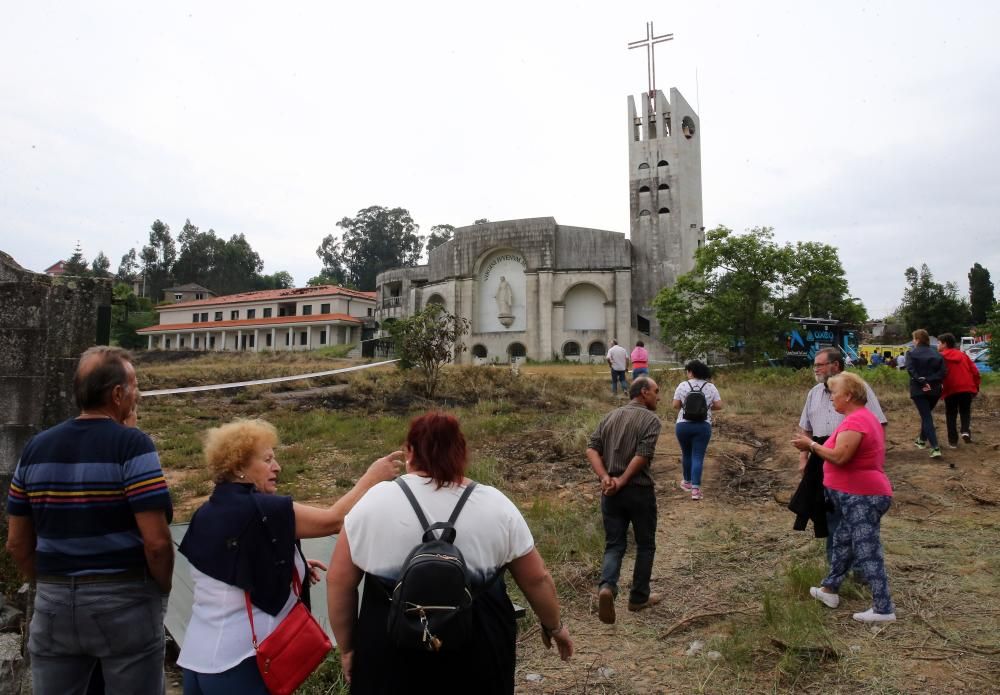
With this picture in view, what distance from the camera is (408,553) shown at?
7.27 ft

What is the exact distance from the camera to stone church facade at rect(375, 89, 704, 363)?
37625 mm

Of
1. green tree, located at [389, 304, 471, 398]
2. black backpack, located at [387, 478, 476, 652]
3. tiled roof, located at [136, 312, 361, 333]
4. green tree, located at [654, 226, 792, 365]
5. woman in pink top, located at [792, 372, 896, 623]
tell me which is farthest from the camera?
tiled roof, located at [136, 312, 361, 333]

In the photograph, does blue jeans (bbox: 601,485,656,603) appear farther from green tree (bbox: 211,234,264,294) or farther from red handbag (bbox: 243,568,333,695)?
green tree (bbox: 211,234,264,294)

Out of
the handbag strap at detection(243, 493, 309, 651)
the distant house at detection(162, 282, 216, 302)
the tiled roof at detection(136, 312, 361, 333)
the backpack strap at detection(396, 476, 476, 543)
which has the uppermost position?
the distant house at detection(162, 282, 216, 302)

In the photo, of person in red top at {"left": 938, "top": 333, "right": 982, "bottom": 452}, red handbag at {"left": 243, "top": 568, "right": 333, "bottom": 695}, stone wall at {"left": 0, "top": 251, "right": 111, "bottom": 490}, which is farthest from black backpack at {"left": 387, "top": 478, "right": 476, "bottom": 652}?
person in red top at {"left": 938, "top": 333, "right": 982, "bottom": 452}

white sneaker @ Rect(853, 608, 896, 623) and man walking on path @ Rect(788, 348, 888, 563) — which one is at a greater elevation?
man walking on path @ Rect(788, 348, 888, 563)

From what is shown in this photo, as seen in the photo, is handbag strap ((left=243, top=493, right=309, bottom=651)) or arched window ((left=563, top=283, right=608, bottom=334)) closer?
handbag strap ((left=243, top=493, right=309, bottom=651))

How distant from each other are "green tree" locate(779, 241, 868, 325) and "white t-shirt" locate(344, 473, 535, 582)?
26625 mm

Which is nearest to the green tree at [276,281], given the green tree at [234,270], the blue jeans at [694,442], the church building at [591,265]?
the green tree at [234,270]

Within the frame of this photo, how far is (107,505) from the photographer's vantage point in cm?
238

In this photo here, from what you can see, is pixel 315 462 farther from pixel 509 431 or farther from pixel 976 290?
pixel 976 290

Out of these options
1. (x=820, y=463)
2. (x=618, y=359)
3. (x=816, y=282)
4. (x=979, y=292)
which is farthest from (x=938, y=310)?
(x=820, y=463)

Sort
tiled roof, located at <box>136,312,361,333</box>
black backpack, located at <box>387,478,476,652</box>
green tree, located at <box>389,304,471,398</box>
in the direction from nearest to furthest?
black backpack, located at <box>387,478,476,652</box>
green tree, located at <box>389,304,471,398</box>
tiled roof, located at <box>136,312,361,333</box>

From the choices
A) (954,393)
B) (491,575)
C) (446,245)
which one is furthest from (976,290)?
(491,575)
